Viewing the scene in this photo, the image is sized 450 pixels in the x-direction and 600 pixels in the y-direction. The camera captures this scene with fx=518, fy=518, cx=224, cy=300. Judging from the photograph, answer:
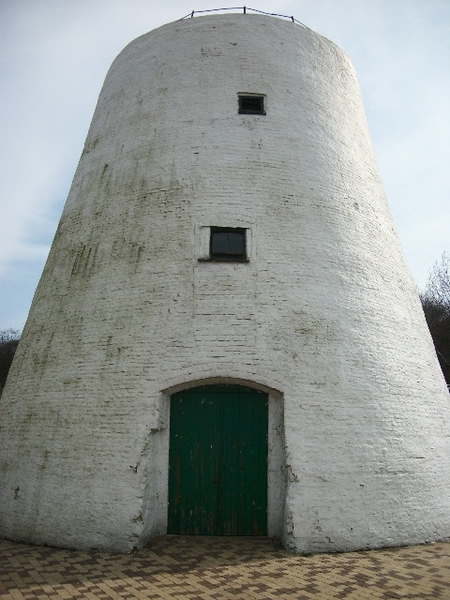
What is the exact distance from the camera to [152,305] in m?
8.17

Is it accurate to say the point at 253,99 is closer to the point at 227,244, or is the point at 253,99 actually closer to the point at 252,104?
the point at 252,104

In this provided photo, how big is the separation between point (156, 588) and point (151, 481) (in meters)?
1.91

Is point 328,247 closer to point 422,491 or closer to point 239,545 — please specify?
point 422,491

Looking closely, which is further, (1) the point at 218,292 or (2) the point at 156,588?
(1) the point at 218,292

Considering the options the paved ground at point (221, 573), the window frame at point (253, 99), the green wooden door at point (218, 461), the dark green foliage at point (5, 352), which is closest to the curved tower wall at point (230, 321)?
the window frame at point (253, 99)

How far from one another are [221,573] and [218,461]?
1928 mm

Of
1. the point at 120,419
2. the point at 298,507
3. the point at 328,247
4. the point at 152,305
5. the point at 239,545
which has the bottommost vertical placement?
the point at 239,545

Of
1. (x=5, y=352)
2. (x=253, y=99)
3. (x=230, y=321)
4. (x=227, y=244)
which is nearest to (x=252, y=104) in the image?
(x=253, y=99)

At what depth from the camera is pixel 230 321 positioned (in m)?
7.96

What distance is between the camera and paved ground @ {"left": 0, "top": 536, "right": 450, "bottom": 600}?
557cm

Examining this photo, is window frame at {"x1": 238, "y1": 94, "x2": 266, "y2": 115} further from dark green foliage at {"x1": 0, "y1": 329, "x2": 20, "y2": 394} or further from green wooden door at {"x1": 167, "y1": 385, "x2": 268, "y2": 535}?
dark green foliage at {"x1": 0, "y1": 329, "x2": 20, "y2": 394}

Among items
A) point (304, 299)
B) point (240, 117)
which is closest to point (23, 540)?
point (304, 299)

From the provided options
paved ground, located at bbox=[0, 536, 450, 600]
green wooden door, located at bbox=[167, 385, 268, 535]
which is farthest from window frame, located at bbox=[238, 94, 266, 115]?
paved ground, located at bbox=[0, 536, 450, 600]

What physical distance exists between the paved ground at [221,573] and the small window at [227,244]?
170 inches
